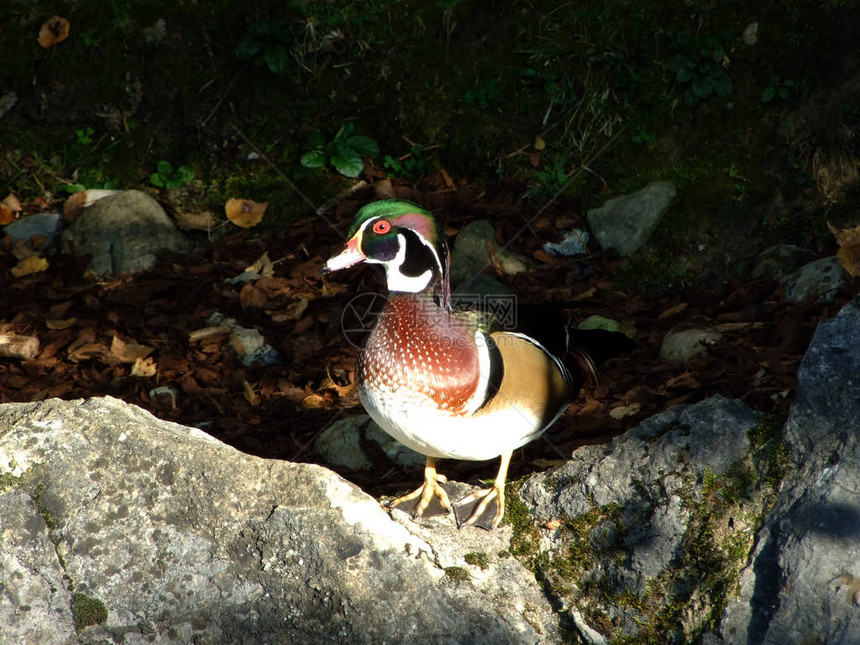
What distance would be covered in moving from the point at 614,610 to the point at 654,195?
10.5 feet

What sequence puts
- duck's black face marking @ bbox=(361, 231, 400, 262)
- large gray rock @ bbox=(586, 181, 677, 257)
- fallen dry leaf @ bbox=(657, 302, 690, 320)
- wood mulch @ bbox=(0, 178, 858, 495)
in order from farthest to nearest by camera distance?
1. large gray rock @ bbox=(586, 181, 677, 257)
2. fallen dry leaf @ bbox=(657, 302, 690, 320)
3. wood mulch @ bbox=(0, 178, 858, 495)
4. duck's black face marking @ bbox=(361, 231, 400, 262)

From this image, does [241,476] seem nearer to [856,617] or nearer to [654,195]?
[856,617]

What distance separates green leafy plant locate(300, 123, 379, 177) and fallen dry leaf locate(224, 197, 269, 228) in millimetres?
435

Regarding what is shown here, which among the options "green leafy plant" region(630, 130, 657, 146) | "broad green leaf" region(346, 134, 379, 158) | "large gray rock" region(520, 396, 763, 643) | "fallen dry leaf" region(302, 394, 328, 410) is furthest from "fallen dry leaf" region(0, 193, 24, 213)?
"large gray rock" region(520, 396, 763, 643)

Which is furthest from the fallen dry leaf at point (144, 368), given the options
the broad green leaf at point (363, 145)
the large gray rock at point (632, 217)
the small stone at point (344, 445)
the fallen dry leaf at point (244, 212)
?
the large gray rock at point (632, 217)

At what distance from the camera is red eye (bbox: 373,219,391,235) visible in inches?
124

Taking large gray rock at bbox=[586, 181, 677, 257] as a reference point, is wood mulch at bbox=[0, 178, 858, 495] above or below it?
below

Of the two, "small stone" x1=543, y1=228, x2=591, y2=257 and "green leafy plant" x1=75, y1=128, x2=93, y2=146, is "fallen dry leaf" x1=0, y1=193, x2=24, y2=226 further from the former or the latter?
"small stone" x1=543, y1=228, x2=591, y2=257

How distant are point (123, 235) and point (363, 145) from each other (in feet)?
5.52

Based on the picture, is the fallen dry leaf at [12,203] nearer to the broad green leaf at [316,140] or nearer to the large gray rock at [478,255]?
the broad green leaf at [316,140]

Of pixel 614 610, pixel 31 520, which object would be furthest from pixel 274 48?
pixel 614 610

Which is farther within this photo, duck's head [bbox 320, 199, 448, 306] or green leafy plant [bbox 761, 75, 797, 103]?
green leafy plant [bbox 761, 75, 797, 103]

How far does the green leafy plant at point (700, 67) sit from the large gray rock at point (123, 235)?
338 cm

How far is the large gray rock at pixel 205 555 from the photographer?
2344 millimetres
